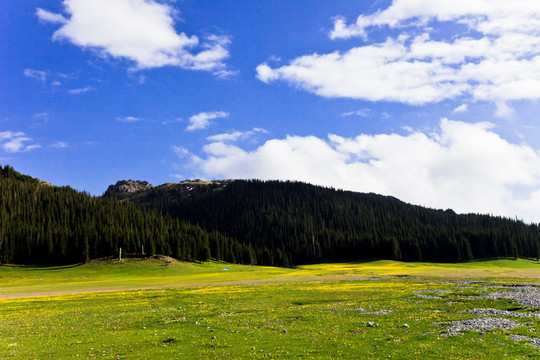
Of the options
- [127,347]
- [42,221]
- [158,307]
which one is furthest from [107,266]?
[127,347]

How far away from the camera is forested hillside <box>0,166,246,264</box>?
130m

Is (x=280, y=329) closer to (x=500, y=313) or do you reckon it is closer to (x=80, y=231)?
(x=500, y=313)

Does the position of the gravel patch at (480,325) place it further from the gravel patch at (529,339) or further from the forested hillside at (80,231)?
the forested hillside at (80,231)

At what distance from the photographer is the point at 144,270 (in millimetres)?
117438

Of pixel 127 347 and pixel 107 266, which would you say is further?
pixel 107 266

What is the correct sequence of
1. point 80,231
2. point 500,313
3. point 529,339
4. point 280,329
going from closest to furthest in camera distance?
point 529,339 < point 280,329 < point 500,313 < point 80,231

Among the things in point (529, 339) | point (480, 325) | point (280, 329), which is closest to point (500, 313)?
point (480, 325)

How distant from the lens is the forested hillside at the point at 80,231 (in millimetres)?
130250

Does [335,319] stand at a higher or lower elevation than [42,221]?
Answer: lower

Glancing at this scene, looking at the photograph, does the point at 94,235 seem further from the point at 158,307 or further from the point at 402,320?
the point at 402,320

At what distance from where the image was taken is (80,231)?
137250mm

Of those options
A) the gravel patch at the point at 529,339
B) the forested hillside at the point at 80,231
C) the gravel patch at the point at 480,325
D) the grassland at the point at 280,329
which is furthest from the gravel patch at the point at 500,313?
the forested hillside at the point at 80,231

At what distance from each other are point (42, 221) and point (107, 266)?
182 ft

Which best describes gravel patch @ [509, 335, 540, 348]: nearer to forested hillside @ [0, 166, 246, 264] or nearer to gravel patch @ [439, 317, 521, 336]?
gravel patch @ [439, 317, 521, 336]
